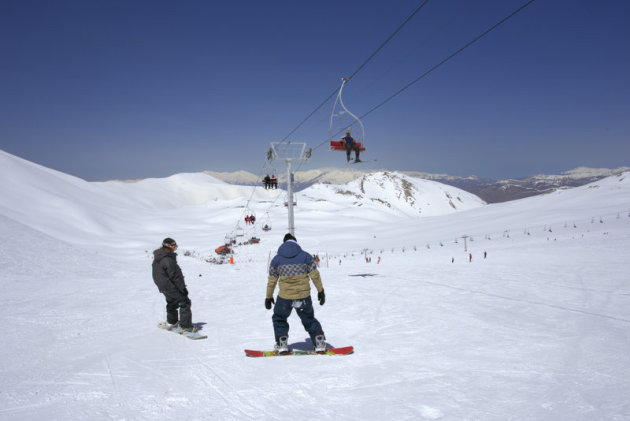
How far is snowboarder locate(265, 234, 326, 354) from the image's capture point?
220 inches

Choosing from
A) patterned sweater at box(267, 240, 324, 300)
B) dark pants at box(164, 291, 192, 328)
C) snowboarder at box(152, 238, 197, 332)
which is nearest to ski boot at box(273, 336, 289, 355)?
patterned sweater at box(267, 240, 324, 300)

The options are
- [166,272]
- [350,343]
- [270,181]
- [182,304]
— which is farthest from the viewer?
[270,181]

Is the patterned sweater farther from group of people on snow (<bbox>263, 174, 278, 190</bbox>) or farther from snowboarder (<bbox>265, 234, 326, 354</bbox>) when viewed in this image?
group of people on snow (<bbox>263, 174, 278, 190</bbox>)

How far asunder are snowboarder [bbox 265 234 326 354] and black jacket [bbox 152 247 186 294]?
2.36 meters

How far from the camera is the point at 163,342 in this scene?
6.50 metres

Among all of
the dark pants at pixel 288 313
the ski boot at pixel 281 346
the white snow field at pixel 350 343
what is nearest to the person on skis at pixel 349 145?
the white snow field at pixel 350 343

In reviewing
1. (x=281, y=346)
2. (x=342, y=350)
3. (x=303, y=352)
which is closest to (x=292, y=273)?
(x=281, y=346)

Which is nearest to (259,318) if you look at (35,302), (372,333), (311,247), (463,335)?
(372,333)

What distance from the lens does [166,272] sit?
22.5 feet

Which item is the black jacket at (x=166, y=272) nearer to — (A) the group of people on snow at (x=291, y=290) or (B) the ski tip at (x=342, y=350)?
(A) the group of people on snow at (x=291, y=290)

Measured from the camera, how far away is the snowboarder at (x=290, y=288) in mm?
5590

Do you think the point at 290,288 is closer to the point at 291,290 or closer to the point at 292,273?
the point at 291,290

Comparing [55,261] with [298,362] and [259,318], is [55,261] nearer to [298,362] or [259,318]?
[259,318]

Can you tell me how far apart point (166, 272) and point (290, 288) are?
9.62 feet
